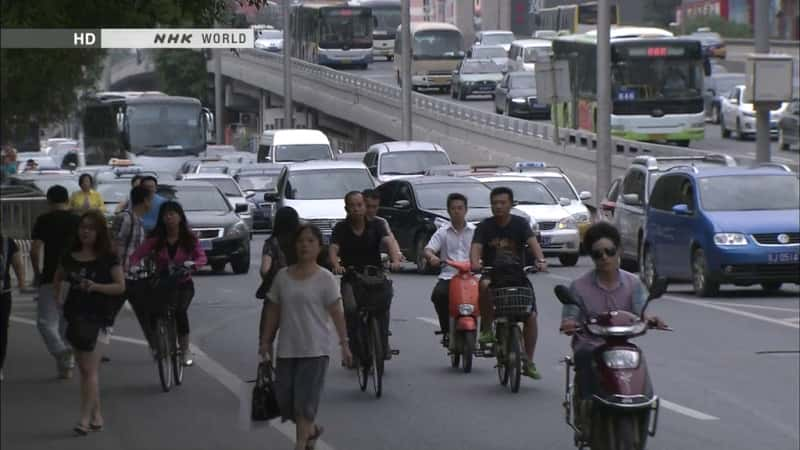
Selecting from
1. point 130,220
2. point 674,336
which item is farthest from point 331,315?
point 674,336

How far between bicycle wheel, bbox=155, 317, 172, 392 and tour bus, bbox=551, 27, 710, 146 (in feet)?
84.7

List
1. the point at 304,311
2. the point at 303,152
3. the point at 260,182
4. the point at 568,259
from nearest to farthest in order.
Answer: the point at 304,311 → the point at 568,259 → the point at 303,152 → the point at 260,182

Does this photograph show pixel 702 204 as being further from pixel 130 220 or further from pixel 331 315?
pixel 331 315

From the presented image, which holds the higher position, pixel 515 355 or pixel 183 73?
pixel 183 73

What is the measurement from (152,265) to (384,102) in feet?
50.6

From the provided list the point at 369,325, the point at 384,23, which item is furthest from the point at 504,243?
the point at 384,23

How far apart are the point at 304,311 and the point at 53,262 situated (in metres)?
4.78

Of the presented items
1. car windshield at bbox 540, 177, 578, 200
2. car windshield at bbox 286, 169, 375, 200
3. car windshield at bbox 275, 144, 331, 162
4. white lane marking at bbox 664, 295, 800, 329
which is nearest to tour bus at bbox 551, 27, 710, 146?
car windshield at bbox 275, 144, 331, 162

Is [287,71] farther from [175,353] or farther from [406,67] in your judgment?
[406,67]

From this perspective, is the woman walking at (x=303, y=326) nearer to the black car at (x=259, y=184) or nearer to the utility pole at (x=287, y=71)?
the utility pole at (x=287, y=71)

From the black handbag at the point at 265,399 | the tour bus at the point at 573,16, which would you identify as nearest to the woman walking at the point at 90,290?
the black handbag at the point at 265,399

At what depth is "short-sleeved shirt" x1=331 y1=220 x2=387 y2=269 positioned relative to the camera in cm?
1371

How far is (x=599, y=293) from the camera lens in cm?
994

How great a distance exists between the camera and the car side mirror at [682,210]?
22.6 m
